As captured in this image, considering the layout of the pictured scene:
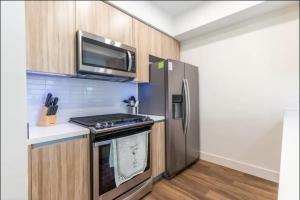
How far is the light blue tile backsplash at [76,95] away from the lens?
4.78 ft

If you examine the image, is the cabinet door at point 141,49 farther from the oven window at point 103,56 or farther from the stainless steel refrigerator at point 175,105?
the oven window at point 103,56

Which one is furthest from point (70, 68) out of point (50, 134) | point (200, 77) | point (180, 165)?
point (200, 77)

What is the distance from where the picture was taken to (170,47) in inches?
104

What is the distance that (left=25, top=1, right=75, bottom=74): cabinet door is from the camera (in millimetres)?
1199

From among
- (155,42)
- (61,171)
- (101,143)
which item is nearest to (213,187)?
(101,143)

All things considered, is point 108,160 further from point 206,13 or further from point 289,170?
point 206,13

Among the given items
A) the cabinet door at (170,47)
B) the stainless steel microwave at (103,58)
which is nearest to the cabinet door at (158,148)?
the stainless steel microwave at (103,58)

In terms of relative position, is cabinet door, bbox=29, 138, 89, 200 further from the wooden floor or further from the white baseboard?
the white baseboard

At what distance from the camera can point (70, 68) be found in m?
1.43

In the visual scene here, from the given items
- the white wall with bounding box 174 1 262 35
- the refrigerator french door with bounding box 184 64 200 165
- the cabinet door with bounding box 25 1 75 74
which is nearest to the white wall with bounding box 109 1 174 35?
the white wall with bounding box 174 1 262 35

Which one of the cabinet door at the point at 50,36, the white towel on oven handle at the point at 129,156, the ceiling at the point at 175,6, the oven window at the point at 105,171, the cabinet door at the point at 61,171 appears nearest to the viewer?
the cabinet door at the point at 61,171

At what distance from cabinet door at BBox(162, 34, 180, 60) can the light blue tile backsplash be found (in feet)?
2.55

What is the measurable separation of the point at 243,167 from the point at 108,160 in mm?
1928

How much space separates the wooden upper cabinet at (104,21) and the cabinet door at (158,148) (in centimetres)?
110
